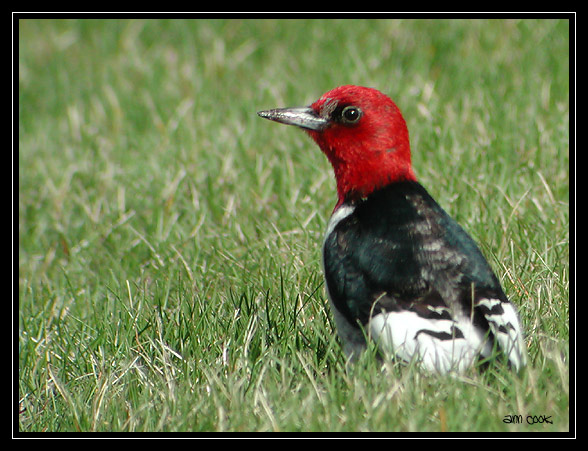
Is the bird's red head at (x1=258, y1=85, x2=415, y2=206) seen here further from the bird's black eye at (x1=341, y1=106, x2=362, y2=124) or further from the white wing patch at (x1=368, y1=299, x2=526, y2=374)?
the white wing patch at (x1=368, y1=299, x2=526, y2=374)

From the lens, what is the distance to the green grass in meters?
3.15

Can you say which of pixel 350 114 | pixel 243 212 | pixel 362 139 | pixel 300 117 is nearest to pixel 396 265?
pixel 362 139

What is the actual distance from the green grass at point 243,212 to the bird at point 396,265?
0.12 meters

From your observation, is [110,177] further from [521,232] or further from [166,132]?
[521,232]

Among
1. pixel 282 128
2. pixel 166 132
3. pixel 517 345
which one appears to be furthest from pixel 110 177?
pixel 517 345

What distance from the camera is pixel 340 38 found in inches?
305

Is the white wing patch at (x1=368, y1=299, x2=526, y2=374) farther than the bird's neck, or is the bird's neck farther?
the bird's neck

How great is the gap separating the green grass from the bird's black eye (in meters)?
0.78

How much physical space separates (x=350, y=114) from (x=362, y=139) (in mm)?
174

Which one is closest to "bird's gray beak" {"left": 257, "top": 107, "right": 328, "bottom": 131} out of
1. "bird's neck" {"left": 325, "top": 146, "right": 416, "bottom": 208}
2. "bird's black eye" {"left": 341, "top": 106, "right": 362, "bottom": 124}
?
"bird's black eye" {"left": 341, "top": 106, "right": 362, "bottom": 124}

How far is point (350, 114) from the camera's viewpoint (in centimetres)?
397

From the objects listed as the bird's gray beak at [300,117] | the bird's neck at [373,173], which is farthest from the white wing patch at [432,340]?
the bird's gray beak at [300,117]

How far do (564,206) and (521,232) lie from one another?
0.49 m

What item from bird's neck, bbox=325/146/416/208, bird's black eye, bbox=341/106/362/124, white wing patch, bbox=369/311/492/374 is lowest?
white wing patch, bbox=369/311/492/374
